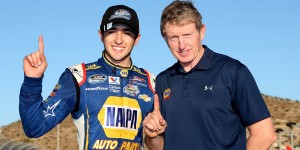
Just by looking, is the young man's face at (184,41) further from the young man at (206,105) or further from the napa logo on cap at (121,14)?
the napa logo on cap at (121,14)

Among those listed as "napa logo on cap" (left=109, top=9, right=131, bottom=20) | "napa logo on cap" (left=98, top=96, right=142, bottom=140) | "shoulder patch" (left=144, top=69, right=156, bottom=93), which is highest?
"napa logo on cap" (left=109, top=9, right=131, bottom=20)

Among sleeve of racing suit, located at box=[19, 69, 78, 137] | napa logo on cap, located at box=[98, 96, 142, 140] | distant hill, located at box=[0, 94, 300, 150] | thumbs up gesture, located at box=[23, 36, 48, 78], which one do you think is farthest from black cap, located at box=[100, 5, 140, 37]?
distant hill, located at box=[0, 94, 300, 150]

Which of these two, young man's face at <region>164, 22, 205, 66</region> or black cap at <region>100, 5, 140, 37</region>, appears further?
black cap at <region>100, 5, 140, 37</region>

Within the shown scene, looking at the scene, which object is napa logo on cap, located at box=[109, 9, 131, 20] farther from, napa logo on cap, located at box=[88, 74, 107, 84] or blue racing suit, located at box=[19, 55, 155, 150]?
napa logo on cap, located at box=[88, 74, 107, 84]

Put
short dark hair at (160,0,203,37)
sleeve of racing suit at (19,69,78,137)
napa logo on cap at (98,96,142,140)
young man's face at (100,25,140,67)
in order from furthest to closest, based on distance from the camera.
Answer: young man's face at (100,25,140,67), napa logo on cap at (98,96,142,140), sleeve of racing suit at (19,69,78,137), short dark hair at (160,0,203,37)

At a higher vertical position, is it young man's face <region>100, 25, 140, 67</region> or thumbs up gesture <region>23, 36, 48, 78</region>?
young man's face <region>100, 25, 140, 67</region>

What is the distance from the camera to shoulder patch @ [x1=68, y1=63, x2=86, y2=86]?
5781 mm

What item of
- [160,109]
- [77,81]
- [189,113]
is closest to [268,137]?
[189,113]

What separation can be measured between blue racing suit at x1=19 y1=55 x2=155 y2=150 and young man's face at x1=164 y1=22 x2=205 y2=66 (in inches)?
48.9

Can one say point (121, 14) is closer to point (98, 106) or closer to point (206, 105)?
point (98, 106)

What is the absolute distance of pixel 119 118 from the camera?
19.0 feet

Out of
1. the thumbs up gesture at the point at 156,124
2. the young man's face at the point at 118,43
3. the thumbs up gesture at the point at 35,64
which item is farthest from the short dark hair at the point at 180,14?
the thumbs up gesture at the point at 35,64

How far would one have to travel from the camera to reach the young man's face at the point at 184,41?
15.7 feet

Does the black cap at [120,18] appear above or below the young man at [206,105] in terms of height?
above
